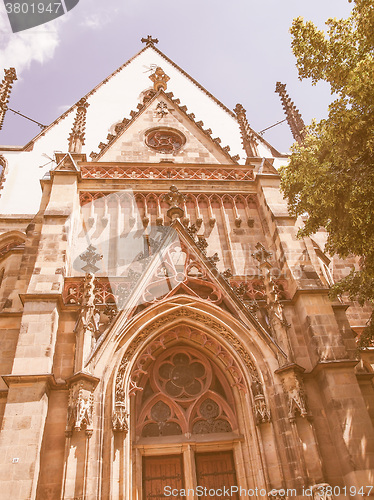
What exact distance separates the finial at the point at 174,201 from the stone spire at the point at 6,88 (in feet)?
40.1

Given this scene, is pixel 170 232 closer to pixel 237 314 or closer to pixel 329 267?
pixel 237 314

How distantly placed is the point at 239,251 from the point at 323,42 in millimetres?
6264

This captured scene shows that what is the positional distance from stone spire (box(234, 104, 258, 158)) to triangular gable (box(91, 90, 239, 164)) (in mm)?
729

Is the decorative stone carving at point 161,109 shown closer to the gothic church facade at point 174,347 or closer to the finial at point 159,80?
the finial at point 159,80

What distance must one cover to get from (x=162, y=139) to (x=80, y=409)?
12.7 meters

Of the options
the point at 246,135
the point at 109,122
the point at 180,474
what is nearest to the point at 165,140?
the point at 246,135

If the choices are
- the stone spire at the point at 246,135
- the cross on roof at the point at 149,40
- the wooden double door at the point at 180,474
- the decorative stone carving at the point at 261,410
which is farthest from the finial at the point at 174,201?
the cross on roof at the point at 149,40

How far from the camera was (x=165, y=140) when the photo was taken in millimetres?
18719

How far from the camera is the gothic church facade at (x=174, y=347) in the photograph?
8.95m

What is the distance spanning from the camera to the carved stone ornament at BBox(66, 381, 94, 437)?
8.88 meters

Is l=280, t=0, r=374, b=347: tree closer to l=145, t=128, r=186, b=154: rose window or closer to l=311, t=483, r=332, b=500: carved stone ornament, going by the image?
l=311, t=483, r=332, b=500: carved stone ornament

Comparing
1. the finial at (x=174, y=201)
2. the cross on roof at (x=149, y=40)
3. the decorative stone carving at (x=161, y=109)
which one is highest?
the cross on roof at (x=149, y=40)

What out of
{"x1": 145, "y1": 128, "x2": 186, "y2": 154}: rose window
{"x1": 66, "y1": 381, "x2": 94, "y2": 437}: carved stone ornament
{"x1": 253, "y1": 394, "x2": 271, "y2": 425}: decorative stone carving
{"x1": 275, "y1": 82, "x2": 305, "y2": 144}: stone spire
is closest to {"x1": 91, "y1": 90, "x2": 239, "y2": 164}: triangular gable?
{"x1": 145, "y1": 128, "x2": 186, "y2": 154}: rose window

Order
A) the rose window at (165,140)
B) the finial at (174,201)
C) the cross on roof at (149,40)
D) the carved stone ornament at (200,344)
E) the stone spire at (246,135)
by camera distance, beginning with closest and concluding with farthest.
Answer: the carved stone ornament at (200,344) < the finial at (174,201) < the stone spire at (246,135) < the rose window at (165,140) < the cross on roof at (149,40)
